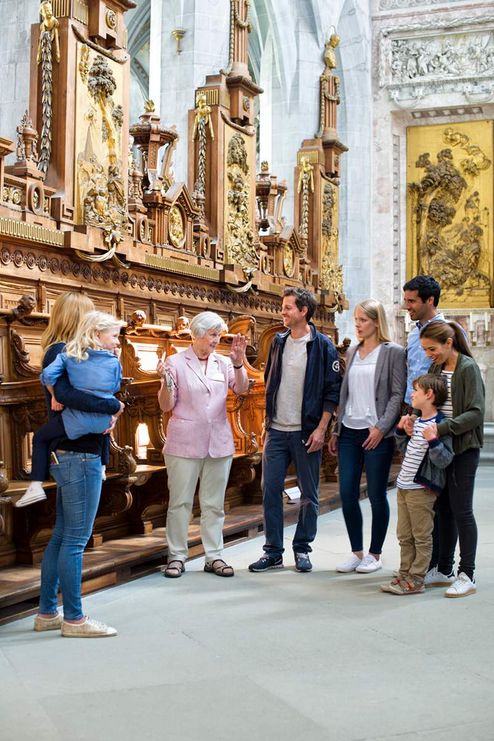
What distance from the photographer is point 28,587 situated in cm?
409

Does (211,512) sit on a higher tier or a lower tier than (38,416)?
lower

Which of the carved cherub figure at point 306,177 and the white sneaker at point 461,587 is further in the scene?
the carved cherub figure at point 306,177

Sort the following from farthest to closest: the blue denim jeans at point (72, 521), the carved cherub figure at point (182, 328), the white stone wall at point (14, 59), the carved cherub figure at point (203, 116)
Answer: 1. the carved cherub figure at point (203, 116)
2. the white stone wall at point (14, 59)
3. the carved cherub figure at point (182, 328)
4. the blue denim jeans at point (72, 521)

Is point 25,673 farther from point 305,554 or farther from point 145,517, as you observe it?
point 145,517

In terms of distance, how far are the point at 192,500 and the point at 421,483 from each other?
118 cm

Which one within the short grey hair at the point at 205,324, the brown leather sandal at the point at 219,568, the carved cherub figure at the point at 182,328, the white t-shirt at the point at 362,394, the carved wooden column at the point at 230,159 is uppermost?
the carved wooden column at the point at 230,159

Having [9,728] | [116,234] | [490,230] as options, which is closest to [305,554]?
[9,728]

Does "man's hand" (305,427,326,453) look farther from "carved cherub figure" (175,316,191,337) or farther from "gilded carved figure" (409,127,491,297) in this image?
"gilded carved figure" (409,127,491,297)

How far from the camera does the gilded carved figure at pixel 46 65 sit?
6.68 metres

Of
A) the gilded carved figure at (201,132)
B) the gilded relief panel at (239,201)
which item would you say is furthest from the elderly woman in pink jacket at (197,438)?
the gilded carved figure at (201,132)

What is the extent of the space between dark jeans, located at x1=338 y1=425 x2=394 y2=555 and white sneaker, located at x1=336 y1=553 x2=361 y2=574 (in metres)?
0.06

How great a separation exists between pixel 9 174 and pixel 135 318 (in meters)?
1.40

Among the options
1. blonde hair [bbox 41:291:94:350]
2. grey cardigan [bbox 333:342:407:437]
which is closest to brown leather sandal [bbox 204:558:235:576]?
grey cardigan [bbox 333:342:407:437]

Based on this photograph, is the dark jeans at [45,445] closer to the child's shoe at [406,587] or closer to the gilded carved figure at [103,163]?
the child's shoe at [406,587]
